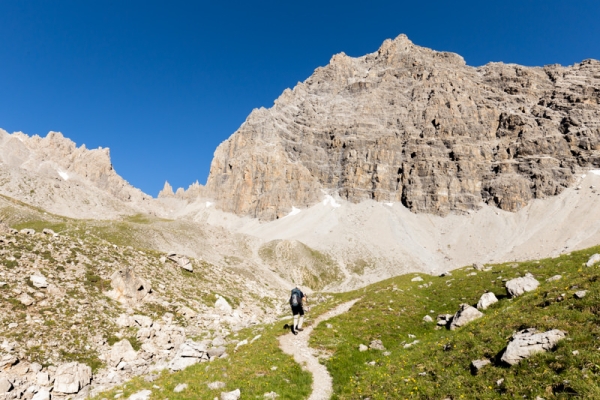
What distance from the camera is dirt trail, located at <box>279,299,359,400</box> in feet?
57.2

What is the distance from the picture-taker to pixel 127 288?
117ft

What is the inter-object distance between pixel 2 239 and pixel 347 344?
1468 inches

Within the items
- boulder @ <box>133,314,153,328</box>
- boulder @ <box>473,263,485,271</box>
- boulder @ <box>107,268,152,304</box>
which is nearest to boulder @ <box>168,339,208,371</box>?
boulder @ <box>133,314,153,328</box>

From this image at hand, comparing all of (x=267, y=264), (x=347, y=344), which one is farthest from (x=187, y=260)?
(x=267, y=264)

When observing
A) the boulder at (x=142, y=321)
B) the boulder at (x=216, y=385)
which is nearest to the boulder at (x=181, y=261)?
the boulder at (x=142, y=321)

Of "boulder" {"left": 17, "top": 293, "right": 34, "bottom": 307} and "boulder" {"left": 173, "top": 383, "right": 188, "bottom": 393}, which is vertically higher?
"boulder" {"left": 17, "top": 293, "right": 34, "bottom": 307}

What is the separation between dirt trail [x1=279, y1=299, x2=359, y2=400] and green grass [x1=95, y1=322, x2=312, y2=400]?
497 mm

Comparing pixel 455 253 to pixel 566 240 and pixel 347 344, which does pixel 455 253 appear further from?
pixel 347 344

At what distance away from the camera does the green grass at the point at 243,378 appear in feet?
A: 55.2

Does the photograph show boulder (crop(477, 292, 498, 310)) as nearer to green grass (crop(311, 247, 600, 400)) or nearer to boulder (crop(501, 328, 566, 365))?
green grass (crop(311, 247, 600, 400))

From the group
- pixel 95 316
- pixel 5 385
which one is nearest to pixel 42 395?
pixel 5 385

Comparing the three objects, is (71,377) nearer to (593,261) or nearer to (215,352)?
(215,352)

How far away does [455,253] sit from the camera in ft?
586

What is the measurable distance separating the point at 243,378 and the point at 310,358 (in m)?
5.12
